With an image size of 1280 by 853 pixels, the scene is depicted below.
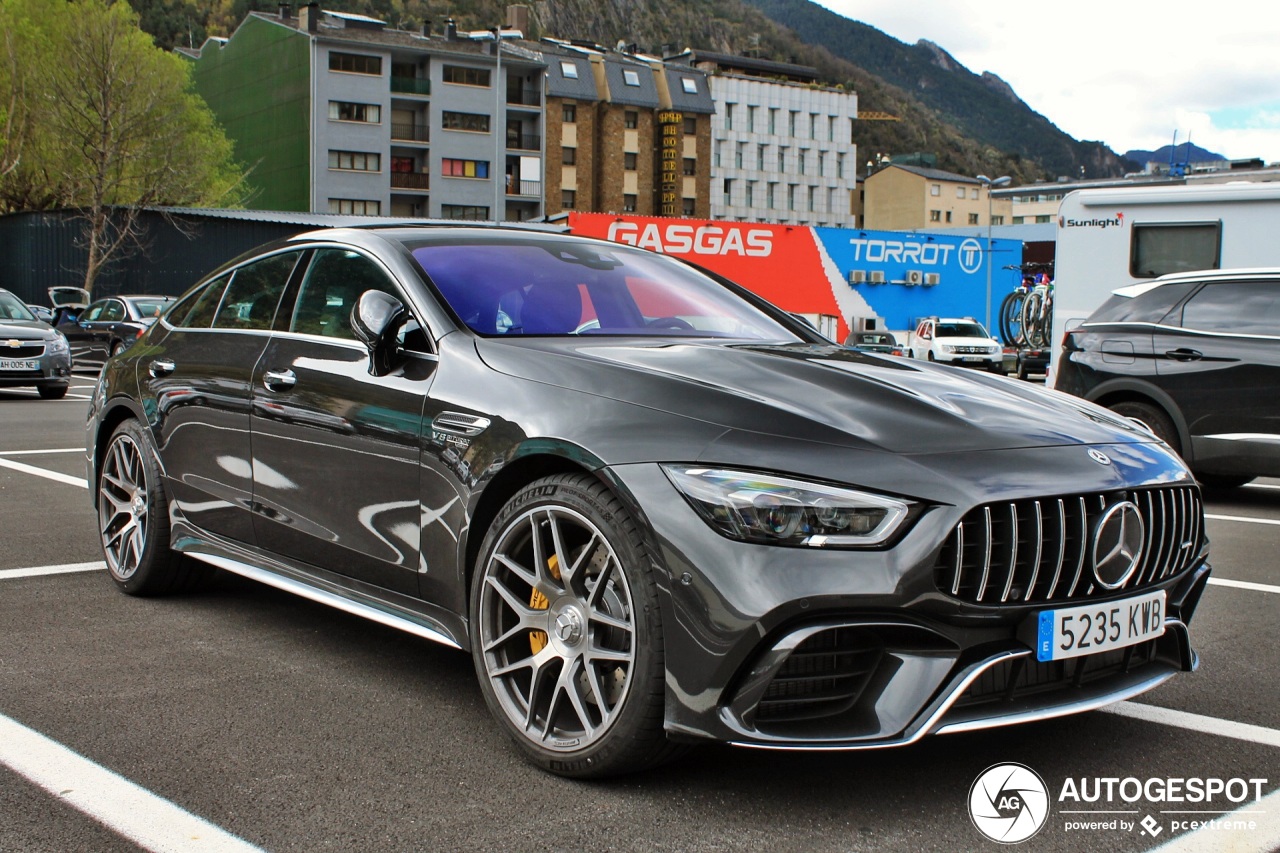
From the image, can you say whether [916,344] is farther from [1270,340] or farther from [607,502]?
[607,502]

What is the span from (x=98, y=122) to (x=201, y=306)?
126 feet

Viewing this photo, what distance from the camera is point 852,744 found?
2.85 metres

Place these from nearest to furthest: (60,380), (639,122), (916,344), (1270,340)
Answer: (1270,340) → (60,380) → (916,344) → (639,122)

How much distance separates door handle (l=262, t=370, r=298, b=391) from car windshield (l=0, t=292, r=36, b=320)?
15.7 m

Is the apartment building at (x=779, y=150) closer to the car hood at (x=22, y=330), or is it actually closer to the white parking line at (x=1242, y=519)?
the car hood at (x=22, y=330)

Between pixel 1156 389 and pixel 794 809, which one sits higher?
pixel 1156 389

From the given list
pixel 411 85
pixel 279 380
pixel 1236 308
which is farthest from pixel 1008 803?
pixel 411 85

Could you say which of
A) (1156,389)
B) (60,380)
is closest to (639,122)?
(60,380)

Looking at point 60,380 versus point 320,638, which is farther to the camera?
point 60,380

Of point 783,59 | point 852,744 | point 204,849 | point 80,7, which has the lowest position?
point 204,849

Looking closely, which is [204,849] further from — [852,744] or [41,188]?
[41,188]

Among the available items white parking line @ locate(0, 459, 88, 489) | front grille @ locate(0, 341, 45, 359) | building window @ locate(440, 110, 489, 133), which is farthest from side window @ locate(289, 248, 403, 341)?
building window @ locate(440, 110, 489, 133)

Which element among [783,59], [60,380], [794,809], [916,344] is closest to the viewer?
[794,809]

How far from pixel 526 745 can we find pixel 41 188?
44720mm
